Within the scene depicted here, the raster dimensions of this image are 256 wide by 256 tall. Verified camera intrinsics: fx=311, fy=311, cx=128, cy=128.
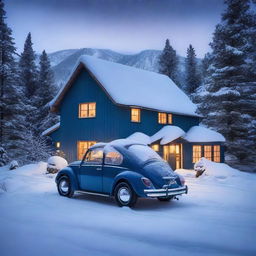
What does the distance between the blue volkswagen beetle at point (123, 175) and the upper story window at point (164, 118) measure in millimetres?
14563

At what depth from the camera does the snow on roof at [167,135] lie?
74.8 feet

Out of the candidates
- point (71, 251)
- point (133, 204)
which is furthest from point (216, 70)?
point (71, 251)

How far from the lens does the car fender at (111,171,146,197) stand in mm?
8609

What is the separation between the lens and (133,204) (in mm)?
8820

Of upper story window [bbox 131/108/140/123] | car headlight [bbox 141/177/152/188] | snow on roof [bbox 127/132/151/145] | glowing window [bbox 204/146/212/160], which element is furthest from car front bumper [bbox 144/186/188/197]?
glowing window [bbox 204/146/212/160]

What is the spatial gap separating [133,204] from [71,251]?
12.6ft

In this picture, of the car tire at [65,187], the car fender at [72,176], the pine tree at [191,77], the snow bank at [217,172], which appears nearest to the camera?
the car fender at [72,176]

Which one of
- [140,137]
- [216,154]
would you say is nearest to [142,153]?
[140,137]

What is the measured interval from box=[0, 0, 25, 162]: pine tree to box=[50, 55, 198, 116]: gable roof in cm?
529

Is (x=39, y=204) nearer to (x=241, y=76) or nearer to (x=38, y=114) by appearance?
(x=241, y=76)

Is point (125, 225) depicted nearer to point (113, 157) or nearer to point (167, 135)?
point (113, 157)

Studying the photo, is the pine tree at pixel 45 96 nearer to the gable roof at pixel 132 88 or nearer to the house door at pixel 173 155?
the gable roof at pixel 132 88

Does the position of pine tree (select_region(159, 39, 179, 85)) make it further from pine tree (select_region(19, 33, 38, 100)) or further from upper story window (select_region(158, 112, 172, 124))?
upper story window (select_region(158, 112, 172, 124))

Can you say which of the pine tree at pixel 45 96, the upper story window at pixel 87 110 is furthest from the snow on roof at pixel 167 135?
the pine tree at pixel 45 96
